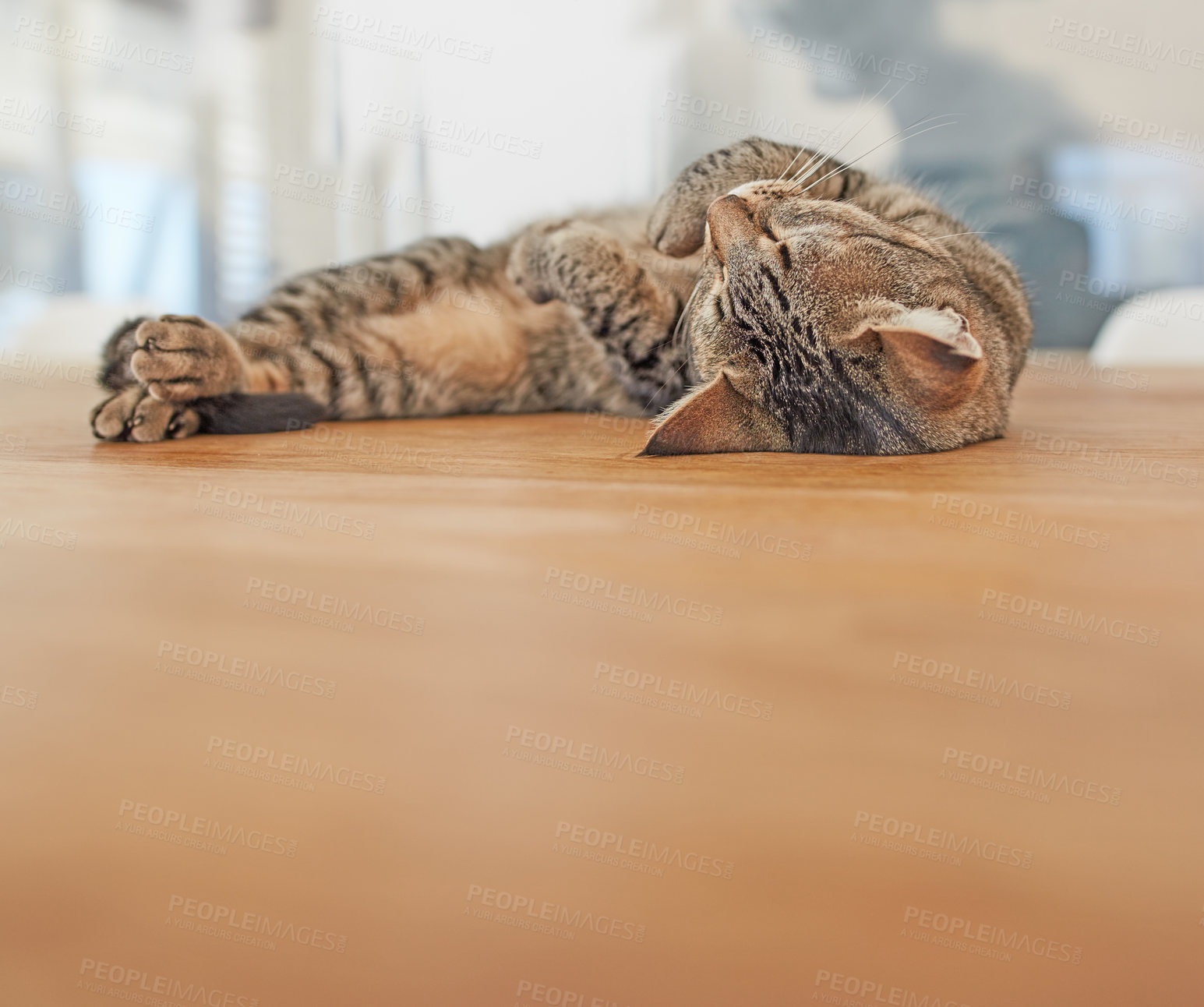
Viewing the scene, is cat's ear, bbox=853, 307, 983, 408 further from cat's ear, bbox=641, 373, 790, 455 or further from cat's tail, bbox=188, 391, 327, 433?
cat's tail, bbox=188, 391, 327, 433

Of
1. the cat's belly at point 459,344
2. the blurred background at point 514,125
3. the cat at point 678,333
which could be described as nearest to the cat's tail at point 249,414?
the cat at point 678,333

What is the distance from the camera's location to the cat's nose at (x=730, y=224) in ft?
3.48

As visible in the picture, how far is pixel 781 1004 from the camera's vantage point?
490 millimetres

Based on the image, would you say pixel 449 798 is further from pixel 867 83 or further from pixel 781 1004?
pixel 867 83

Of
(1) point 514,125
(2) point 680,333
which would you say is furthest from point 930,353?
(1) point 514,125

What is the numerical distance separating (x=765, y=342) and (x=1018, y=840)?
0.64 m

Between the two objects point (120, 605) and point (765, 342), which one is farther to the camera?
point (765, 342)

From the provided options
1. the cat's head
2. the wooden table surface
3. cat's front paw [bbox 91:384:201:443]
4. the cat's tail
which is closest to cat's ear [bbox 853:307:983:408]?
the cat's head

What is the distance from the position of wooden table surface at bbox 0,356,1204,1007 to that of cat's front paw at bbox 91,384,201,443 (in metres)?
0.49

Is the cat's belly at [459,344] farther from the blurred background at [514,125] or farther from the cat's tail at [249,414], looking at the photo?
the blurred background at [514,125]

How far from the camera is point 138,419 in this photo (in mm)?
1048

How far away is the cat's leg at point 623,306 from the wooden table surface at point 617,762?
0.73 meters

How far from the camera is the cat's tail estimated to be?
1117 millimetres

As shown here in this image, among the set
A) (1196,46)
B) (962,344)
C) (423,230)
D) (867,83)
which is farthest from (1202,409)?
(423,230)
